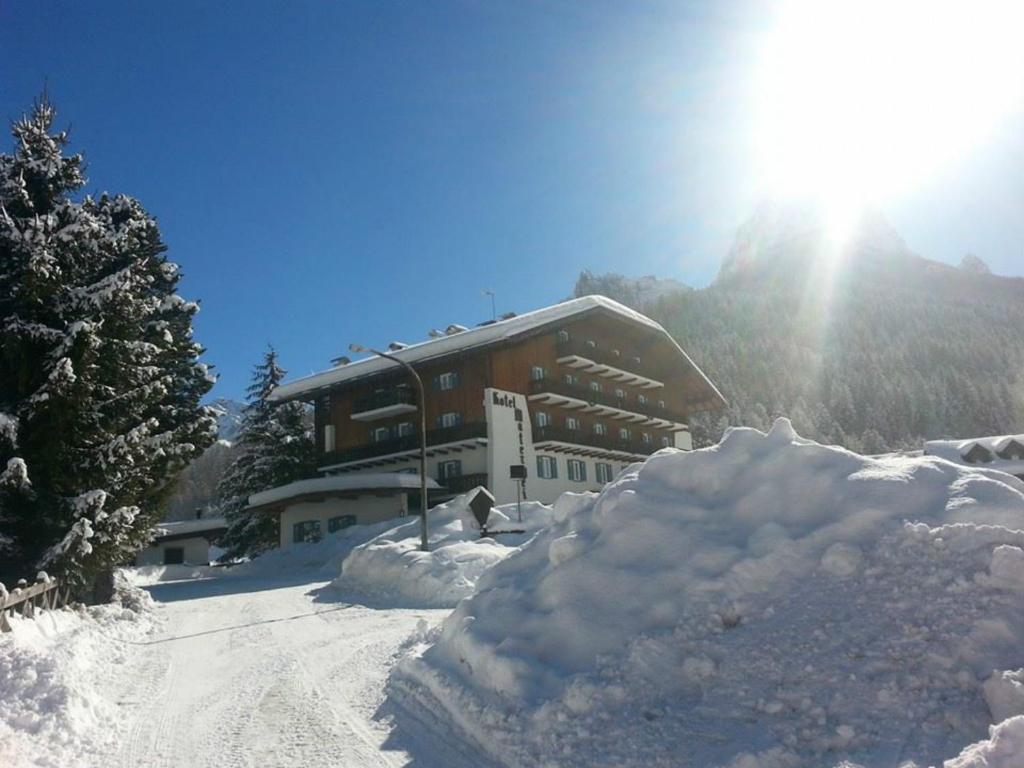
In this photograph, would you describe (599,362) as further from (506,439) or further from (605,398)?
(506,439)

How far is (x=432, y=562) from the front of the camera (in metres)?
18.7

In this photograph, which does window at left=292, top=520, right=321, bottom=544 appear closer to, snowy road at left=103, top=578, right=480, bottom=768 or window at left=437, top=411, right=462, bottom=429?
window at left=437, top=411, right=462, bottom=429

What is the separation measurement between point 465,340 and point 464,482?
7.60m

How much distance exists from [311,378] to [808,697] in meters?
43.6

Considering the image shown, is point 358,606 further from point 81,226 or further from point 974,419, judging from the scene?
point 974,419

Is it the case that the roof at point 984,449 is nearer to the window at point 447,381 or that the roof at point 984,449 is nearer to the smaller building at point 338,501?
the window at point 447,381

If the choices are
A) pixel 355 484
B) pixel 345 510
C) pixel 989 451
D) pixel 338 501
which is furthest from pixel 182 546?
pixel 989 451

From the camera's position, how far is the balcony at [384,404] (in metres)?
40.4

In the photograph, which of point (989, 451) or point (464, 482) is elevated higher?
point (989, 451)

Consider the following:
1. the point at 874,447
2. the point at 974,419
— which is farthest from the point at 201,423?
the point at 974,419

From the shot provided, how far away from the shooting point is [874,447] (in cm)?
10375

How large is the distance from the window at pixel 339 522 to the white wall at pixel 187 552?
82.9 feet

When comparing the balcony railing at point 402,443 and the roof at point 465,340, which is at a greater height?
the roof at point 465,340

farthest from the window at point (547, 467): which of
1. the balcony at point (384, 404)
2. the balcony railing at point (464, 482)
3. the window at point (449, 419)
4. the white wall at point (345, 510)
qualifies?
the balcony at point (384, 404)
